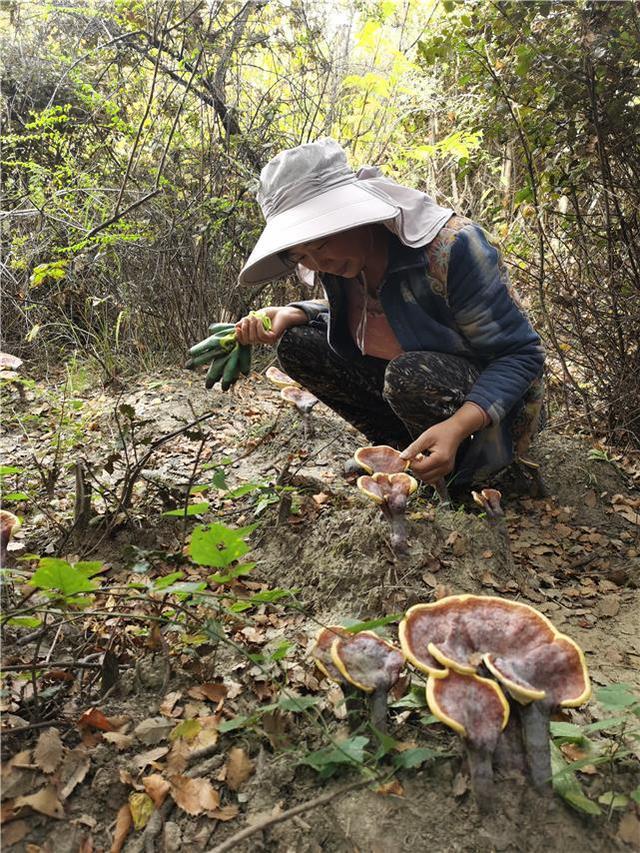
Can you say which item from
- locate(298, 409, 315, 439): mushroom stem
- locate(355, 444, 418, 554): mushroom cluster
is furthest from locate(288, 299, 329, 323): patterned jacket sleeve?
locate(355, 444, 418, 554): mushroom cluster

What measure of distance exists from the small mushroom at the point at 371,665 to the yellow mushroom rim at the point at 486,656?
18 cm

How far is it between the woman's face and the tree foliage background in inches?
59.8

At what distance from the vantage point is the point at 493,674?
1256 millimetres

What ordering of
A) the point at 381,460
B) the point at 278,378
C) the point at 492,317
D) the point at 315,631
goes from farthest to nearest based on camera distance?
the point at 278,378, the point at 492,317, the point at 381,460, the point at 315,631

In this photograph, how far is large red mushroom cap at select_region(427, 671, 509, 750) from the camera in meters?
1.23

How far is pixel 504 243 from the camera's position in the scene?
523 centimetres

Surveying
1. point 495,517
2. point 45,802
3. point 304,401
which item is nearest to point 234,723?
point 45,802

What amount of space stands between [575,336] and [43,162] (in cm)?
680

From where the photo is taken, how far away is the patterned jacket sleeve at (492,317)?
2713 millimetres

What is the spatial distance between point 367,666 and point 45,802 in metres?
0.86

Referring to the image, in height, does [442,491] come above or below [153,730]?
above

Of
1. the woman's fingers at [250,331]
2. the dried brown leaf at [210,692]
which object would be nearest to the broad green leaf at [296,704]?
the dried brown leaf at [210,692]

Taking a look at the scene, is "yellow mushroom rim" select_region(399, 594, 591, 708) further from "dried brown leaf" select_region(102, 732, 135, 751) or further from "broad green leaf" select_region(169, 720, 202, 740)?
"dried brown leaf" select_region(102, 732, 135, 751)

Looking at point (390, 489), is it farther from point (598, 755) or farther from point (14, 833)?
point (14, 833)
